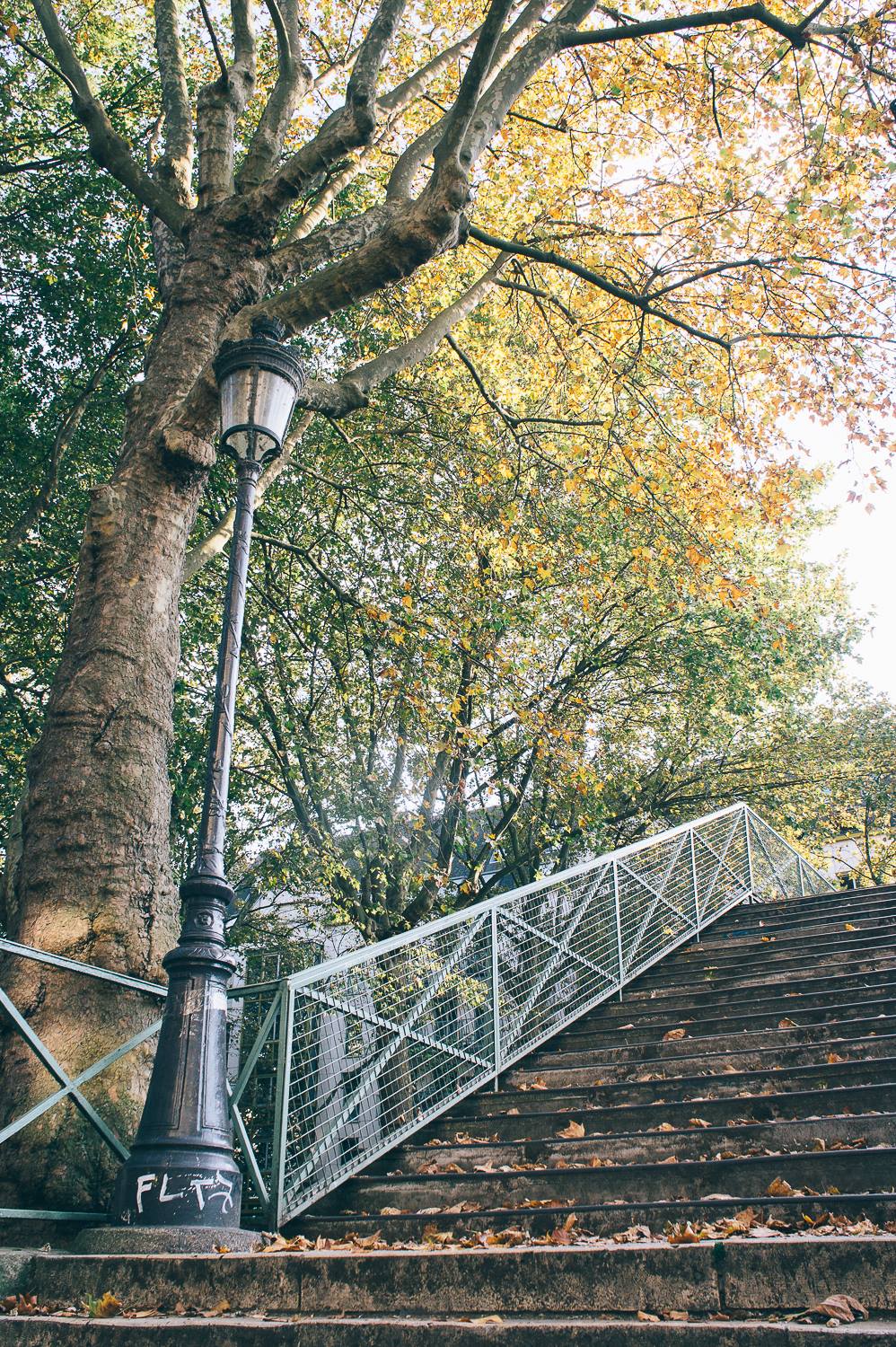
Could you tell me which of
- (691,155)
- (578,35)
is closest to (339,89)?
(691,155)

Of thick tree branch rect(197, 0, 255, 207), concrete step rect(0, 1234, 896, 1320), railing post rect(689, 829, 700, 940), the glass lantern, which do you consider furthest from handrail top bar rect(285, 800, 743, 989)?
thick tree branch rect(197, 0, 255, 207)

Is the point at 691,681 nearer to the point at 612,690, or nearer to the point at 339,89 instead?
the point at 612,690

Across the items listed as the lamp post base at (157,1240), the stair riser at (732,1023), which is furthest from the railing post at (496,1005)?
the lamp post base at (157,1240)

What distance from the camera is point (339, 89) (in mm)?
13219

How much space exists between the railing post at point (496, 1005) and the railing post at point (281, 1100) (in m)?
2.06

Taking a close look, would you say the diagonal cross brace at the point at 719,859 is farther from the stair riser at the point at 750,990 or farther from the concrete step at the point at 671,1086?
the concrete step at the point at 671,1086

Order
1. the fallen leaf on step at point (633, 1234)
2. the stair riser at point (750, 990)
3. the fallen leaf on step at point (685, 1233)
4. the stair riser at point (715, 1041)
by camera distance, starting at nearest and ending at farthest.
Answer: the fallen leaf on step at point (685, 1233) < the fallen leaf on step at point (633, 1234) < the stair riser at point (715, 1041) < the stair riser at point (750, 990)

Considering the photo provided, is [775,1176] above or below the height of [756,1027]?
below

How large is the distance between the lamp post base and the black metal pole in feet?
0.23

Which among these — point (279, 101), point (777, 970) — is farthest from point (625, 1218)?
point (279, 101)

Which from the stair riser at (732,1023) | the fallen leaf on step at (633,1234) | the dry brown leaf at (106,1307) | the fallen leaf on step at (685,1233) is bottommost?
the dry brown leaf at (106,1307)

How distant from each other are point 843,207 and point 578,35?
2.83 m

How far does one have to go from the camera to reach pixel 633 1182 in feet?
14.8

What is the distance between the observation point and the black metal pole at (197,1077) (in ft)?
13.3
